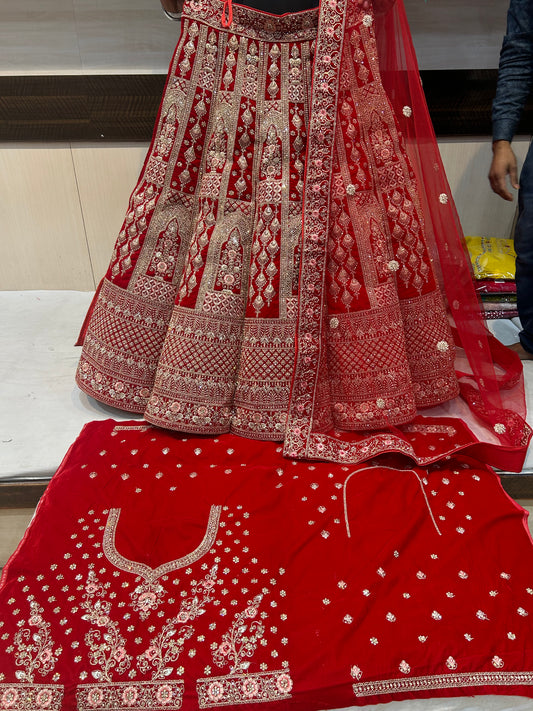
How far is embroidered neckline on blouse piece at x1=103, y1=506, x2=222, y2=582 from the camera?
852 mm

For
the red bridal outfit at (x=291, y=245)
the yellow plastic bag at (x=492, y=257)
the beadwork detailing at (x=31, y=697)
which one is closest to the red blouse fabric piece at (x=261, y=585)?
the beadwork detailing at (x=31, y=697)

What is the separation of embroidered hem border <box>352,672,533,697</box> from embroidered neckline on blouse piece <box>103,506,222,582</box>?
0.33 meters

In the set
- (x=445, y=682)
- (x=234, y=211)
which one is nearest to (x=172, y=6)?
(x=234, y=211)

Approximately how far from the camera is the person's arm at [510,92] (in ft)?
4.48

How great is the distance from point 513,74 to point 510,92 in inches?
1.8

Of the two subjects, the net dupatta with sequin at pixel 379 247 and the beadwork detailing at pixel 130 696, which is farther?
the net dupatta with sequin at pixel 379 247

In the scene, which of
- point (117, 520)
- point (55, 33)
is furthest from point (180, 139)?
point (55, 33)

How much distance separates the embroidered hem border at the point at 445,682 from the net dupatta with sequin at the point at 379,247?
430 mm

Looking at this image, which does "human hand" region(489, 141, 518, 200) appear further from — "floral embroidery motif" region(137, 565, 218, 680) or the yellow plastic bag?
"floral embroidery motif" region(137, 565, 218, 680)

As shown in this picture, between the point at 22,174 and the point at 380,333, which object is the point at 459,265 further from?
the point at 22,174

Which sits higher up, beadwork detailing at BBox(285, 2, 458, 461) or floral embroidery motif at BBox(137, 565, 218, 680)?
beadwork detailing at BBox(285, 2, 458, 461)

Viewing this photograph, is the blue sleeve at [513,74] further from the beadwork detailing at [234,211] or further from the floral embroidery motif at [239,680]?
the floral embroidery motif at [239,680]

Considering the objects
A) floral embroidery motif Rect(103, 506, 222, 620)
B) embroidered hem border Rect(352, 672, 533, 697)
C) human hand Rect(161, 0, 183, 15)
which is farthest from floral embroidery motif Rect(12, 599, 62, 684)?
human hand Rect(161, 0, 183, 15)

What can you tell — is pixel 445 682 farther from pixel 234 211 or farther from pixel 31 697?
pixel 234 211
